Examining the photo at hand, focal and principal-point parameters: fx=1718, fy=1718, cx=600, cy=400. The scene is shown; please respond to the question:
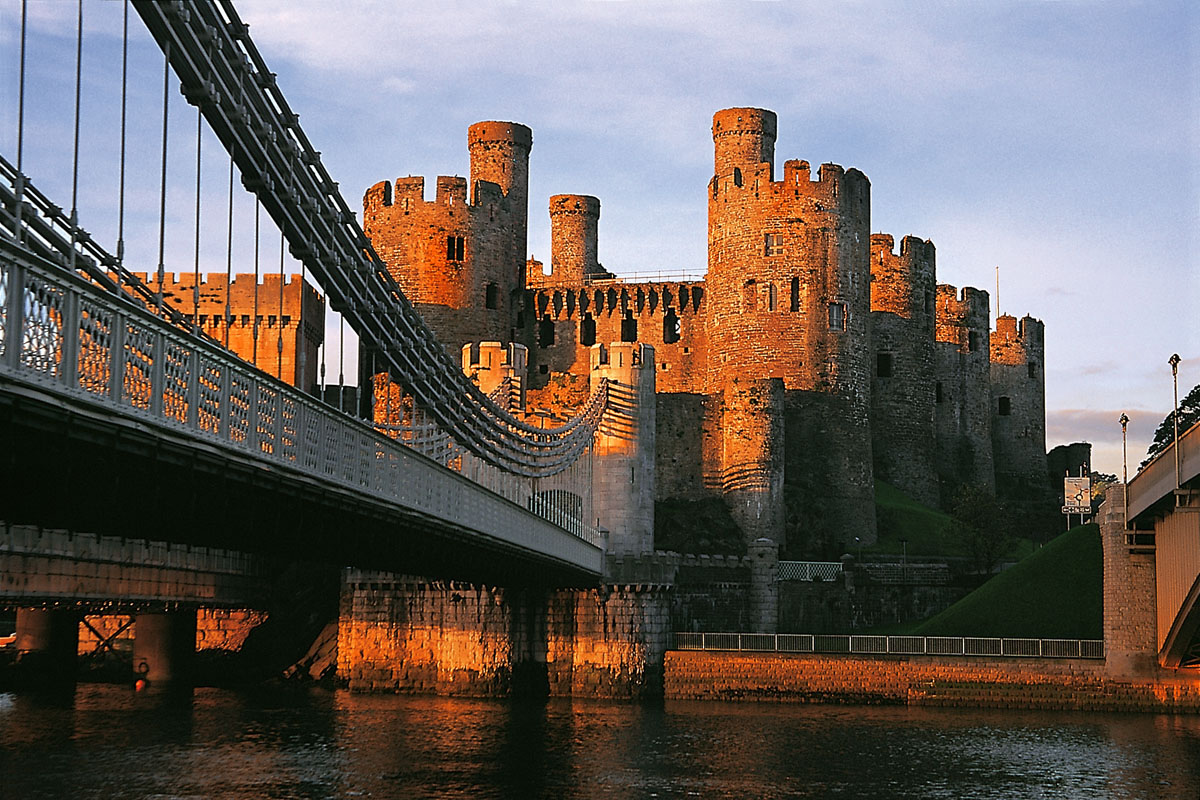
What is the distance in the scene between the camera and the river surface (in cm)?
2980

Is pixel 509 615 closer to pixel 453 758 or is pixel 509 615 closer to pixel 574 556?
pixel 574 556

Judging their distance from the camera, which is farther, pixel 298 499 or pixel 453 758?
pixel 453 758

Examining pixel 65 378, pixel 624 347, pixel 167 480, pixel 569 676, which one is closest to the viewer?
pixel 65 378

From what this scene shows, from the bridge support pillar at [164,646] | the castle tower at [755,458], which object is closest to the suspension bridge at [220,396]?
the bridge support pillar at [164,646]

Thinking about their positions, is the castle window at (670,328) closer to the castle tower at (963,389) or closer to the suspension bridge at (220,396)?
the castle tower at (963,389)

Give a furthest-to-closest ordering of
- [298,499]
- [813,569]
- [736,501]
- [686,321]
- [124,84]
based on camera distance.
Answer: [686,321] < [736,501] < [813,569] < [298,499] < [124,84]

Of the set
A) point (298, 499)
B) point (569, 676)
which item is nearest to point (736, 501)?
point (569, 676)

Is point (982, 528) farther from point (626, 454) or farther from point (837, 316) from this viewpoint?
point (626, 454)

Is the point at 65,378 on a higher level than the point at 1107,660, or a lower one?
higher

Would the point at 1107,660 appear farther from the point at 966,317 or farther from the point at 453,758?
the point at 966,317

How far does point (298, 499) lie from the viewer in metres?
20.8

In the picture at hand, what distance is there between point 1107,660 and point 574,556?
12533 millimetres

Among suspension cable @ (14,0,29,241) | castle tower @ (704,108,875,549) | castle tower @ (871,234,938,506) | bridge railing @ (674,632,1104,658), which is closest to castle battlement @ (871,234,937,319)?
castle tower @ (871,234,938,506)

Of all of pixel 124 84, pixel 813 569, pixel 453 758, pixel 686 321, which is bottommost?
pixel 453 758
